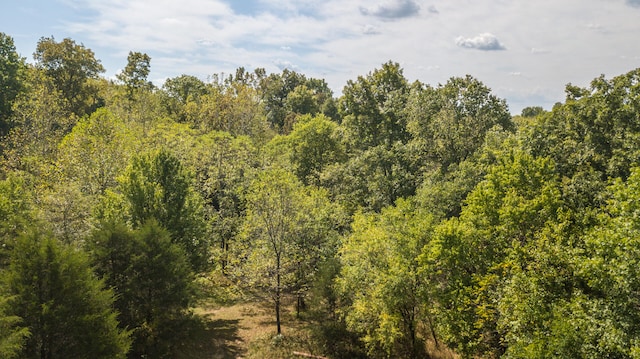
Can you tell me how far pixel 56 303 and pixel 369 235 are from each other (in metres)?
15.7

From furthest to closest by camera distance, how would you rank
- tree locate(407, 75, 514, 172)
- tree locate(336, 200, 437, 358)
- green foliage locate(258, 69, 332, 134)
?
green foliage locate(258, 69, 332, 134) → tree locate(407, 75, 514, 172) → tree locate(336, 200, 437, 358)

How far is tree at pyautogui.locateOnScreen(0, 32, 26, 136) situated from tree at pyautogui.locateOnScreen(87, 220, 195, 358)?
133 ft

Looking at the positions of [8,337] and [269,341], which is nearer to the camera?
[8,337]

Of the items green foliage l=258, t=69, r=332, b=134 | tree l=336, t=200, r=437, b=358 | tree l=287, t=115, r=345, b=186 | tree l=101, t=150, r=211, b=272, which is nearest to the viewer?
tree l=336, t=200, r=437, b=358

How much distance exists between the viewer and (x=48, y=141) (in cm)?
4088

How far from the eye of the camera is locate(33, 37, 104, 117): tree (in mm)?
52531

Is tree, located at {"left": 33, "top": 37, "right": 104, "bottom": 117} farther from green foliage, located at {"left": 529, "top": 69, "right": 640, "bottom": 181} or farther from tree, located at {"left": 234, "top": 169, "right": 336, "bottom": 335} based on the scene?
green foliage, located at {"left": 529, "top": 69, "right": 640, "bottom": 181}

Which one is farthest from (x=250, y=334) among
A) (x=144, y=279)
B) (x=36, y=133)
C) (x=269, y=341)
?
(x=36, y=133)

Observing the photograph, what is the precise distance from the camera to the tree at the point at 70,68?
172ft

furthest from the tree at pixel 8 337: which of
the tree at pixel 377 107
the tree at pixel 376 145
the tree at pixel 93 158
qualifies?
the tree at pixel 377 107

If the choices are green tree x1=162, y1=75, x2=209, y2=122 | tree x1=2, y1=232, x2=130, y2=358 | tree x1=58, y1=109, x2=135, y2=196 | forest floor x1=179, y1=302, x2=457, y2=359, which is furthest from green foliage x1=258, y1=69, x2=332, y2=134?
tree x1=2, y1=232, x2=130, y2=358

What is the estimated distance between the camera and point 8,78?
51.3 metres

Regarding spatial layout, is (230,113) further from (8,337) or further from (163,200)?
(8,337)

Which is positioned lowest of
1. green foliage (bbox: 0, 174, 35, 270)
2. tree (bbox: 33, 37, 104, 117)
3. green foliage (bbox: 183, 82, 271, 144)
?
green foliage (bbox: 0, 174, 35, 270)
